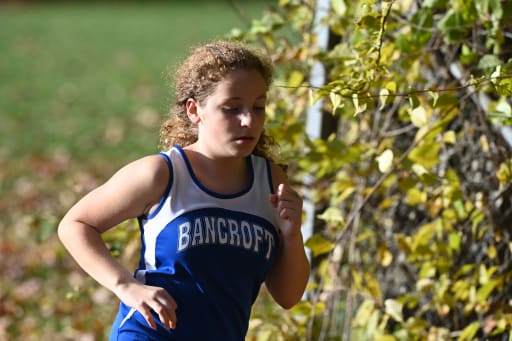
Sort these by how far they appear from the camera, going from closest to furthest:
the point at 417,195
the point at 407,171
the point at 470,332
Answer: the point at 470,332
the point at 417,195
the point at 407,171

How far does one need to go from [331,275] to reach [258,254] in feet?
3.38

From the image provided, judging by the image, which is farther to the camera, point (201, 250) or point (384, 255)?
point (384, 255)

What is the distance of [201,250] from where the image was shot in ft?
7.49

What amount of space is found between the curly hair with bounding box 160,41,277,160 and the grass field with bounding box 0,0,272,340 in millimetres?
163

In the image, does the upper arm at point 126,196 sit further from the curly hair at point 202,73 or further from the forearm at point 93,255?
the curly hair at point 202,73

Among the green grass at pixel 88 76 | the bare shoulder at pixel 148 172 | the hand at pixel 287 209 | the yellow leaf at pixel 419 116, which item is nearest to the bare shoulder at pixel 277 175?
the hand at pixel 287 209

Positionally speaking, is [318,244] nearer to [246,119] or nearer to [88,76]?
[246,119]

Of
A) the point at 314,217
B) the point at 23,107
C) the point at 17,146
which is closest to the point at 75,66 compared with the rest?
the point at 23,107

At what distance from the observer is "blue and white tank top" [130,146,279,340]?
2285mm

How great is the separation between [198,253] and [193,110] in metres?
0.37

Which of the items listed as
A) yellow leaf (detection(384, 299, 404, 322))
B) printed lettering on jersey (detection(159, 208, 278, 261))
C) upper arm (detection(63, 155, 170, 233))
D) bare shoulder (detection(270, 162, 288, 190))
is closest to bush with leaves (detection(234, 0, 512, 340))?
yellow leaf (detection(384, 299, 404, 322))

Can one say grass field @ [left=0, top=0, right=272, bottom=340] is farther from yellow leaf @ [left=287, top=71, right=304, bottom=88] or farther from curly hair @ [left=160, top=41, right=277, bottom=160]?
yellow leaf @ [left=287, top=71, right=304, bottom=88]

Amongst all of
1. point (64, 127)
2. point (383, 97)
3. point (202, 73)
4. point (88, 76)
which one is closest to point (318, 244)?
point (383, 97)

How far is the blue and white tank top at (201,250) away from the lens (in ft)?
7.50
